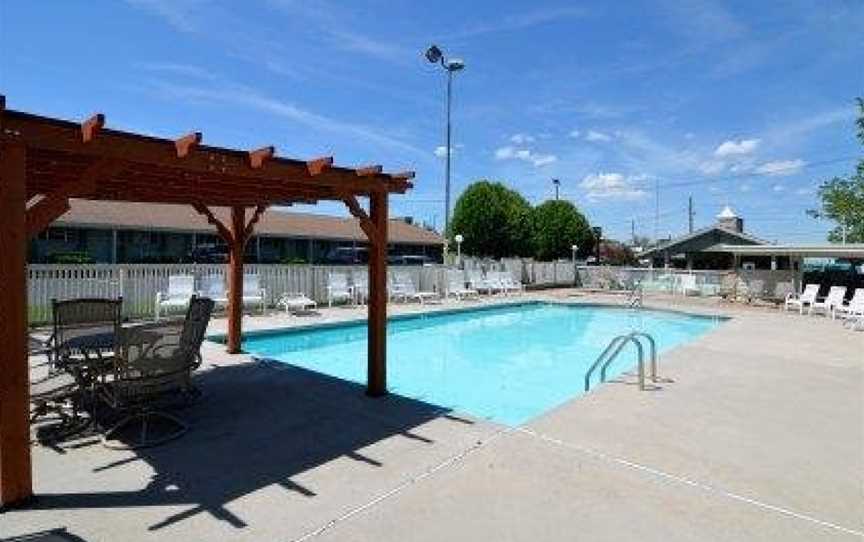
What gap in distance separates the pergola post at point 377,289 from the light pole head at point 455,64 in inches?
798

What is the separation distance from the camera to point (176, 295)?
1348 cm

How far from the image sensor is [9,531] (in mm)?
3783

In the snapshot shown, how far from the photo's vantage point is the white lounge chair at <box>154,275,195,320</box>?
518 inches

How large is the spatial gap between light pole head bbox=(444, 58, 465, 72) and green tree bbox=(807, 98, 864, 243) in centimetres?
1910

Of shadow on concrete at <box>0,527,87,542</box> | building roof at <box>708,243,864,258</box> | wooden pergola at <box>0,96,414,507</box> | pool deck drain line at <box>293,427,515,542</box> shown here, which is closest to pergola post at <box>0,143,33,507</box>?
wooden pergola at <box>0,96,414,507</box>

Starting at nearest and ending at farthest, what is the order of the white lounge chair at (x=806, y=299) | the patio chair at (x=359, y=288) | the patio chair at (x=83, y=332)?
the patio chair at (x=83, y=332), the patio chair at (x=359, y=288), the white lounge chair at (x=806, y=299)

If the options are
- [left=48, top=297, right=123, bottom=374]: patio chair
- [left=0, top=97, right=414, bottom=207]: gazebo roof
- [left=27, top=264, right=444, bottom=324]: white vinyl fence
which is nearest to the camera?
[left=0, top=97, right=414, bottom=207]: gazebo roof

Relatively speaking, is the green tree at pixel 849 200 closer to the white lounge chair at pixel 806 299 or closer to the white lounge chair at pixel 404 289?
the white lounge chair at pixel 806 299

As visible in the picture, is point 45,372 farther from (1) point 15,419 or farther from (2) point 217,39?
(2) point 217,39

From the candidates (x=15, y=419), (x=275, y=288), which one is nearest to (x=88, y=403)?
(x=15, y=419)

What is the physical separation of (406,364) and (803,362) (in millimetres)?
6823

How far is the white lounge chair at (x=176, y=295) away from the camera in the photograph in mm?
13156

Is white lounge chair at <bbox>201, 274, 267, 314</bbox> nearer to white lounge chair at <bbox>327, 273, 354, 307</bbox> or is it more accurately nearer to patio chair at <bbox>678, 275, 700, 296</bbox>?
white lounge chair at <bbox>327, 273, 354, 307</bbox>

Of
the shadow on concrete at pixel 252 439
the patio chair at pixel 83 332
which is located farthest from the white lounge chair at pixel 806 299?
the patio chair at pixel 83 332
